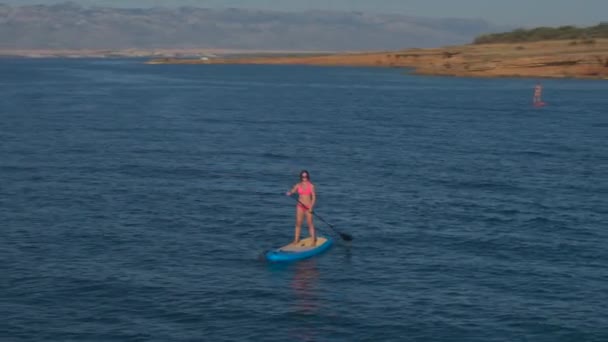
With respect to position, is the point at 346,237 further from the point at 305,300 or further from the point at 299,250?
the point at 305,300

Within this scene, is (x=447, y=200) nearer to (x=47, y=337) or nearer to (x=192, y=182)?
(x=192, y=182)

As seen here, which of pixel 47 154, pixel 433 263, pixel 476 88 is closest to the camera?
pixel 433 263

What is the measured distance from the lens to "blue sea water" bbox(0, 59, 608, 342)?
103 ft

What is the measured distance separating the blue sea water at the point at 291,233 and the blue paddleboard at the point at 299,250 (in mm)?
438

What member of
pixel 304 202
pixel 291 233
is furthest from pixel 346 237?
pixel 291 233

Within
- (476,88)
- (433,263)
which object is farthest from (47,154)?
(476,88)

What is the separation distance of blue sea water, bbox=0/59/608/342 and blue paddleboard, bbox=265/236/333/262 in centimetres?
44

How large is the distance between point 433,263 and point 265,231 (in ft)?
30.8

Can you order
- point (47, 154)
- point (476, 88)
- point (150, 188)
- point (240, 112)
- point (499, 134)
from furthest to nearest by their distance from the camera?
1. point (476, 88)
2. point (240, 112)
3. point (499, 134)
4. point (47, 154)
5. point (150, 188)

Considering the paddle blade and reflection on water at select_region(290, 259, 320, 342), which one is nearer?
reflection on water at select_region(290, 259, 320, 342)

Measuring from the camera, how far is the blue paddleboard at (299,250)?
38312mm

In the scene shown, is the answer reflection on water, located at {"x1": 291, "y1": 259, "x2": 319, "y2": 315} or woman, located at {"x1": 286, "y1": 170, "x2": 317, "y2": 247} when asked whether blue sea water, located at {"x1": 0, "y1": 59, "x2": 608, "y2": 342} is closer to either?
reflection on water, located at {"x1": 291, "y1": 259, "x2": 319, "y2": 315}

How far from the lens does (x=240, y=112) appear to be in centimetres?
11381

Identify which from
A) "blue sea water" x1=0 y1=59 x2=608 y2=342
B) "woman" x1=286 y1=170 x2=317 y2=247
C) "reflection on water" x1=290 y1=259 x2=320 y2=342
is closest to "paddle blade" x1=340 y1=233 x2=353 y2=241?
"blue sea water" x1=0 y1=59 x2=608 y2=342
